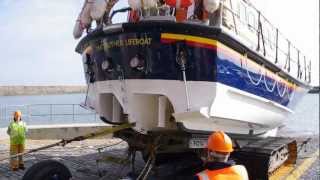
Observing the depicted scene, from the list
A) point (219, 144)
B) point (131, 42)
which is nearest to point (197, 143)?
point (131, 42)

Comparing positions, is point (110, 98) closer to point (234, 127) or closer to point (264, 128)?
point (234, 127)

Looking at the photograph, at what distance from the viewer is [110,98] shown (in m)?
6.90

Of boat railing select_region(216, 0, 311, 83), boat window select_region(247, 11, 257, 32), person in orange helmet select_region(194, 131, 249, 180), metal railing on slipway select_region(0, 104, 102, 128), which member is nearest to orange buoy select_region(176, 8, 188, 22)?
boat railing select_region(216, 0, 311, 83)

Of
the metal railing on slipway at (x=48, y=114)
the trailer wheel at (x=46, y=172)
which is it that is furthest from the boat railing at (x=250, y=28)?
the metal railing on slipway at (x=48, y=114)

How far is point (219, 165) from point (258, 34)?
462cm

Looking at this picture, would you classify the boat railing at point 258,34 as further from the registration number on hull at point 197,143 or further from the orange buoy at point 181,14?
the registration number on hull at point 197,143

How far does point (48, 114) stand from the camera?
15922 millimetres

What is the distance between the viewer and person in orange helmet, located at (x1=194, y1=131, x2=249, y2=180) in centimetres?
320

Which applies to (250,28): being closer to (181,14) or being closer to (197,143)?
(181,14)

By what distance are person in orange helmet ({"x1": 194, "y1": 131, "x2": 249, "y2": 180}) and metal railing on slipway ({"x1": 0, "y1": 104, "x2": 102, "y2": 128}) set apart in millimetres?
11427

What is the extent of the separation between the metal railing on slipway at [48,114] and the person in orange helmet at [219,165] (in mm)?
11427

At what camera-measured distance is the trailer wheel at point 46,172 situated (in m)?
5.71

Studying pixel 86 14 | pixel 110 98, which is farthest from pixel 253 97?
pixel 86 14

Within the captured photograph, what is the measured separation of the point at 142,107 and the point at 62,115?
1111cm
